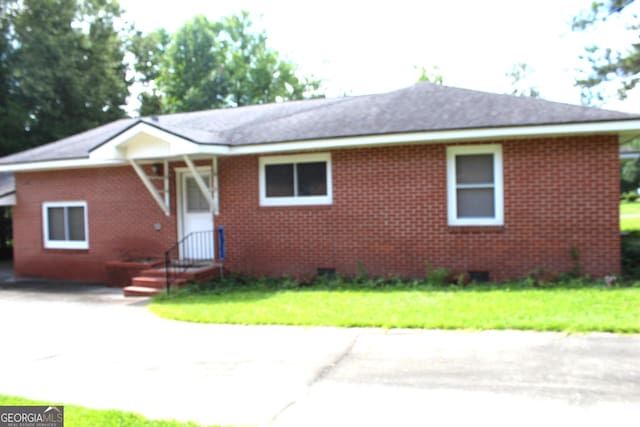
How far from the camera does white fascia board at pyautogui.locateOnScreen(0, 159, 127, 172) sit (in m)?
13.0

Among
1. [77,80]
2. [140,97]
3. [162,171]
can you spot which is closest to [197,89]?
[140,97]

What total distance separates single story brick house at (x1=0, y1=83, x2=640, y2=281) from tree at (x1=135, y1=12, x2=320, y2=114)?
3072 centimetres

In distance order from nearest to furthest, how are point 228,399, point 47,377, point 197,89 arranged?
1. point 228,399
2. point 47,377
3. point 197,89

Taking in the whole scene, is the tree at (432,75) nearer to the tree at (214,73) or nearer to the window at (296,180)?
the tree at (214,73)

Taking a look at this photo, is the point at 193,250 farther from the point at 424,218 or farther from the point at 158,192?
the point at 424,218

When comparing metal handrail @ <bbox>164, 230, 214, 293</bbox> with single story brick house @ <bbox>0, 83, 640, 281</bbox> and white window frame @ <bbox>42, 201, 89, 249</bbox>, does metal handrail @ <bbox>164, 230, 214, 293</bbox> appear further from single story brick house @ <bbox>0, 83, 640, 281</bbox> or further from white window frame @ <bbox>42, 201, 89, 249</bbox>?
white window frame @ <bbox>42, 201, 89, 249</bbox>

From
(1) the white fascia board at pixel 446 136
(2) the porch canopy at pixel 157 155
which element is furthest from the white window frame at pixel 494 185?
(2) the porch canopy at pixel 157 155

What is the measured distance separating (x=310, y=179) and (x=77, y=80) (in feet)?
60.0

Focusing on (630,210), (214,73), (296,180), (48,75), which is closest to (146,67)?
(214,73)

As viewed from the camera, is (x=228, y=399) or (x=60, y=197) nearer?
(x=228, y=399)

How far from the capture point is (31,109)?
80.8 feet

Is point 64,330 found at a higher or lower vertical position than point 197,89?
lower

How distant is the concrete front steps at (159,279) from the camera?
1100 centimetres

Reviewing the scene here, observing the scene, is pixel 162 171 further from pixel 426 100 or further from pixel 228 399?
pixel 228 399
